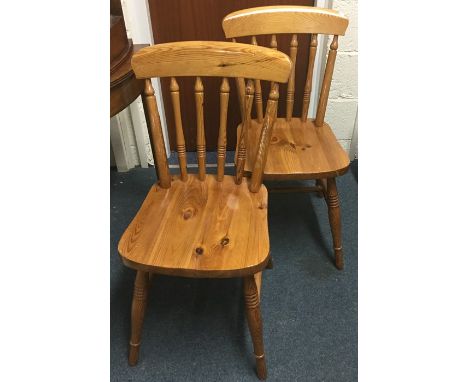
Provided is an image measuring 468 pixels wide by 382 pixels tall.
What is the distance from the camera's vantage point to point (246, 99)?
1045 mm

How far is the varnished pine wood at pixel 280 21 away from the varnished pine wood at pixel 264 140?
1.28 ft

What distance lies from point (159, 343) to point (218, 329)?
0.65 feet

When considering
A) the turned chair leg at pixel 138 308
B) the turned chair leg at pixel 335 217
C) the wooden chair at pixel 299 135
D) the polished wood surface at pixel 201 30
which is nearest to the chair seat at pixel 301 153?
the wooden chair at pixel 299 135

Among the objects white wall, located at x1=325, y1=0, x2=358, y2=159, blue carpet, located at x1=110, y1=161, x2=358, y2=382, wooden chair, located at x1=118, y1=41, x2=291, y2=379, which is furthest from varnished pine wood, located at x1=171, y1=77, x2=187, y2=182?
white wall, located at x1=325, y1=0, x2=358, y2=159

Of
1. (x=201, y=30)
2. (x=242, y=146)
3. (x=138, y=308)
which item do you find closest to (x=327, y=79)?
(x=242, y=146)

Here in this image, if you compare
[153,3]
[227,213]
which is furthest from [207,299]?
[153,3]

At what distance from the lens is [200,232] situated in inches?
40.3

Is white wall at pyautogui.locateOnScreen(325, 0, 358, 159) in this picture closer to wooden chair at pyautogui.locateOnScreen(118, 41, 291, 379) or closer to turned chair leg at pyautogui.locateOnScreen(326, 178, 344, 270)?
turned chair leg at pyautogui.locateOnScreen(326, 178, 344, 270)

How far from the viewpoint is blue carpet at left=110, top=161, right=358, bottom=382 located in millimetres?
1192

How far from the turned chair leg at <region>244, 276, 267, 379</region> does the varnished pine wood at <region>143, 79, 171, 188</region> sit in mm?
392

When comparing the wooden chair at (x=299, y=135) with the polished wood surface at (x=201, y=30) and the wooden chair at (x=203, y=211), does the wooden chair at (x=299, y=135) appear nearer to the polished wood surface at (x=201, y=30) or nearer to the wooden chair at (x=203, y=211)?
the wooden chair at (x=203, y=211)

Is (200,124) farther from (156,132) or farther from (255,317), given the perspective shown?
(255,317)

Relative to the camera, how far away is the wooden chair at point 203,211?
95 centimetres

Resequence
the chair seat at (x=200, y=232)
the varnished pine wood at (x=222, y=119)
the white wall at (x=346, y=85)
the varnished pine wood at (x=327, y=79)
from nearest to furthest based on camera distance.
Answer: the chair seat at (x=200, y=232) → the varnished pine wood at (x=222, y=119) → the varnished pine wood at (x=327, y=79) → the white wall at (x=346, y=85)
